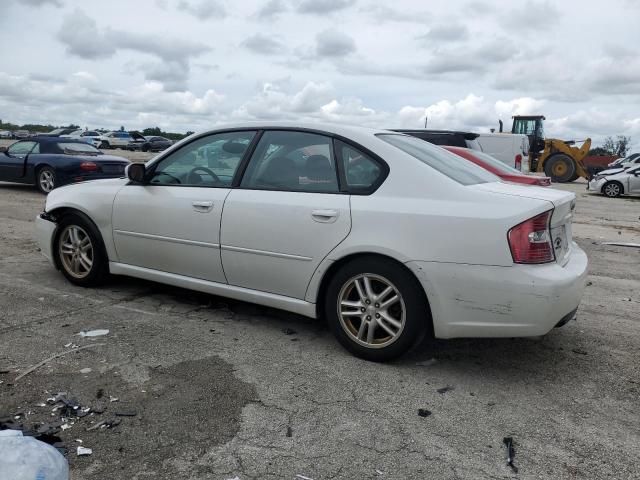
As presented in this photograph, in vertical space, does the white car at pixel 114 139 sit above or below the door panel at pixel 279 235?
above

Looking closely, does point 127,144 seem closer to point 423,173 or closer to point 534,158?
point 534,158

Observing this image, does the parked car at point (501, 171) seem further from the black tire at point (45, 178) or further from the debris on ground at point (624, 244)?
the black tire at point (45, 178)

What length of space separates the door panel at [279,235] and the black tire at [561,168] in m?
24.8

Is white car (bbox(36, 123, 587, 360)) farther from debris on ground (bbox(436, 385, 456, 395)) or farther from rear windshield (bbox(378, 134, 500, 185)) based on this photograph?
debris on ground (bbox(436, 385, 456, 395))

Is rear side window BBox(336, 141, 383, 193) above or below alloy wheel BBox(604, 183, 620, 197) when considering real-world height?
above

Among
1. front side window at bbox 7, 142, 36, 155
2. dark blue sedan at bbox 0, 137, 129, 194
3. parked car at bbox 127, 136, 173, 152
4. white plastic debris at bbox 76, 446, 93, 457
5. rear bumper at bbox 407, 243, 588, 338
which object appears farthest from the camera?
parked car at bbox 127, 136, 173, 152

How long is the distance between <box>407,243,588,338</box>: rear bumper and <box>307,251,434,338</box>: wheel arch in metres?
0.05

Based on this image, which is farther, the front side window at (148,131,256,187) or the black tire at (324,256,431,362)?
the front side window at (148,131,256,187)

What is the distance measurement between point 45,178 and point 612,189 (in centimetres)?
1707

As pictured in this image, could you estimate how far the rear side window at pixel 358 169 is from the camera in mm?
3736

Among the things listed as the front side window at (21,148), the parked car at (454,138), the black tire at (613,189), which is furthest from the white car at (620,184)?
the front side window at (21,148)

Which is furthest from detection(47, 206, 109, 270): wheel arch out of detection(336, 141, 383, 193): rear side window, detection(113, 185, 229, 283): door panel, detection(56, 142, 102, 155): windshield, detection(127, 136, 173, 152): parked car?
detection(127, 136, 173, 152): parked car

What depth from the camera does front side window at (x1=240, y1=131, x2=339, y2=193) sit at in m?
3.91

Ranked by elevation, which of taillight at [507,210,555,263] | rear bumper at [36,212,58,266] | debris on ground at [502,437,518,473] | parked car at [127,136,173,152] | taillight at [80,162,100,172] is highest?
parked car at [127,136,173,152]
